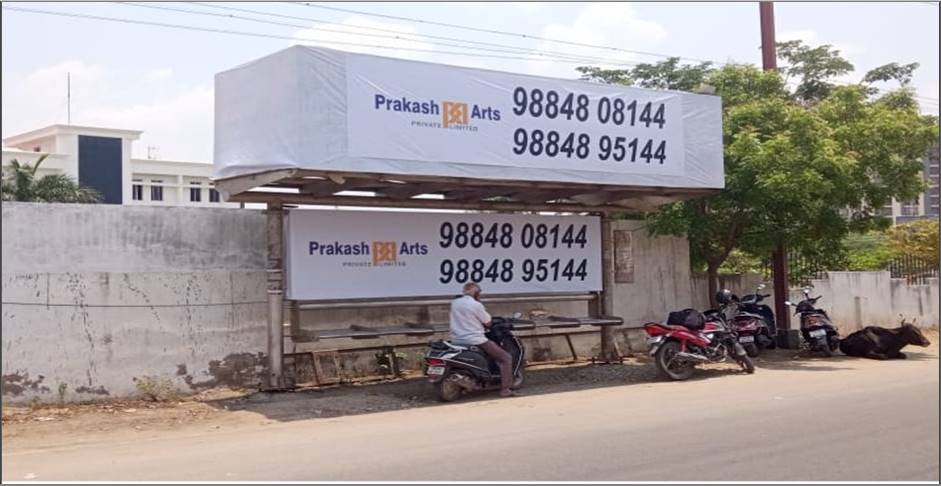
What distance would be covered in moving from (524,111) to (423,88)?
1667 mm

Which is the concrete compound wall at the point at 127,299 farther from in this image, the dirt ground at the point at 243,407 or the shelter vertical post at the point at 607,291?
the shelter vertical post at the point at 607,291

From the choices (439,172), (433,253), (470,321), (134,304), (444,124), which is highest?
(444,124)

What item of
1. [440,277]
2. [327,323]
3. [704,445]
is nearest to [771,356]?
[440,277]

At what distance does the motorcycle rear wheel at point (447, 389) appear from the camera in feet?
40.8

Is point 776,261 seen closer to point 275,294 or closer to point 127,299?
point 275,294

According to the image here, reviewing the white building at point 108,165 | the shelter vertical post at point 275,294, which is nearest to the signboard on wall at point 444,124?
the shelter vertical post at point 275,294

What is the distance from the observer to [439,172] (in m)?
12.5

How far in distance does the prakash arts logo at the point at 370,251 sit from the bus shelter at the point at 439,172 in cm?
2

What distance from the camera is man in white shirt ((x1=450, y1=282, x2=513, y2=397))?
42.0 feet

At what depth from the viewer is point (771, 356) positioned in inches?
714

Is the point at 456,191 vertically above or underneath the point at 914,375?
above

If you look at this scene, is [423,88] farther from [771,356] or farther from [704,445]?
[771,356]

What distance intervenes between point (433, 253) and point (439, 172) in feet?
6.49

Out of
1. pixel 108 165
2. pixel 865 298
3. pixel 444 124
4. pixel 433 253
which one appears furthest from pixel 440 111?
pixel 108 165
